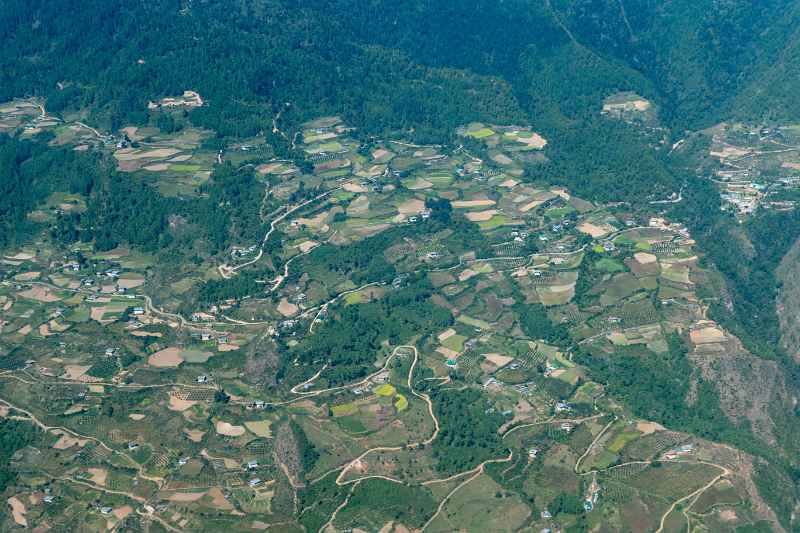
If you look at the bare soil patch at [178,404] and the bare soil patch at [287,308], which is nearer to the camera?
the bare soil patch at [178,404]

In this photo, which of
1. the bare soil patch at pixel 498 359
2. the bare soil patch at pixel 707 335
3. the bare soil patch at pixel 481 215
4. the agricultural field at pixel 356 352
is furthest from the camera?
the bare soil patch at pixel 481 215

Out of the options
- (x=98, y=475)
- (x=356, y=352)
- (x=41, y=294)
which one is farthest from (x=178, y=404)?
(x=41, y=294)

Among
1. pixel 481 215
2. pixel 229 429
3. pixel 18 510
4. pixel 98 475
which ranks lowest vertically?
pixel 18 510

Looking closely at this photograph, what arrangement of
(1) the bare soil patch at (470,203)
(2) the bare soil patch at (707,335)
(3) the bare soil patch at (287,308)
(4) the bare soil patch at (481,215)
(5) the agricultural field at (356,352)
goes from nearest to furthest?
(5) the agricultural field at (356,352) < (2) the bare soil patch at (707,335) < (3) the bare soil patch at (287,308) < (4) the bare soil patch at (481,215) < (1) the bare soil patch at (470,203)

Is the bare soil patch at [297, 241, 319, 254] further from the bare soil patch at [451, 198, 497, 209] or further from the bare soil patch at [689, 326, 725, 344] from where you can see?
the bare soil patch at [689, 326, 725, 344]

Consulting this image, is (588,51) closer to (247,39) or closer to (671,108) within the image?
(671,108)

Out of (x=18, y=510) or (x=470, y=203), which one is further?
(x=470, y=203)

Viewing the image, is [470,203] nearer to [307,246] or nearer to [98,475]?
[307,246]

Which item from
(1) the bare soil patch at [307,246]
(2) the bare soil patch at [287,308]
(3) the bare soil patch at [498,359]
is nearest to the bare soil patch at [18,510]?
(2) the bare soil patch at [287,308]

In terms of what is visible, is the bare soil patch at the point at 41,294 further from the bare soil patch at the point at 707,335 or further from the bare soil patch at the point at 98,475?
the bare soil patch at the point at 707,335

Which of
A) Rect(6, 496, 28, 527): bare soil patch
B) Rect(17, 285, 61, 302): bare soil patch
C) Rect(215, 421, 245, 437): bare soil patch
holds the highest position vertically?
Rect(17, 285, 61, 302): bare soil patch

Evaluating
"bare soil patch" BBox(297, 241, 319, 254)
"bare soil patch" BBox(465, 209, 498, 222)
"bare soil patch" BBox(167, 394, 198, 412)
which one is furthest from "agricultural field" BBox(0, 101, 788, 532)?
"bare soil patch" BBox(465, 209, 498, 222)

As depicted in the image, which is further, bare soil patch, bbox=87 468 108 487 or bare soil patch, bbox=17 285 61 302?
bare soil patch, bbox=17 285 61 302

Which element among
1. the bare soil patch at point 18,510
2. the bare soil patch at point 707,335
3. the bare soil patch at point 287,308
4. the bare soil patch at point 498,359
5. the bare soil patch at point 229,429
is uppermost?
the bare soil patch at point 707,335
